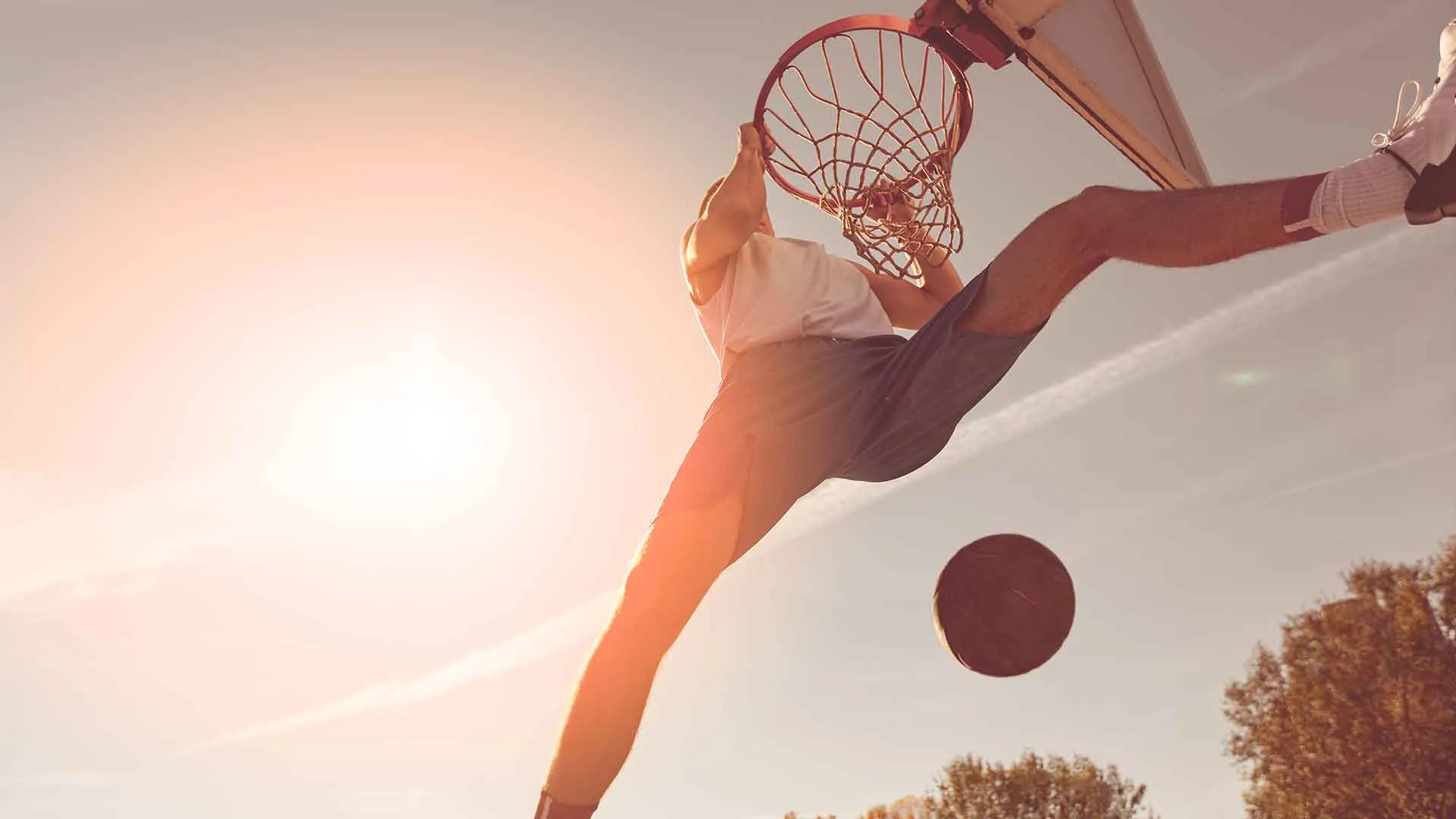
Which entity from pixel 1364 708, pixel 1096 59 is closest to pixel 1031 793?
pixel 1364 708

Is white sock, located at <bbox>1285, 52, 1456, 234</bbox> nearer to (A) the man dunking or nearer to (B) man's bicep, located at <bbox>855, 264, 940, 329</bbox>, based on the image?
(A) the man dunking

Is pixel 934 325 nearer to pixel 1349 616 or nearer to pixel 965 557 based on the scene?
pixel 965 557

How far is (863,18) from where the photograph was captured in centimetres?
498

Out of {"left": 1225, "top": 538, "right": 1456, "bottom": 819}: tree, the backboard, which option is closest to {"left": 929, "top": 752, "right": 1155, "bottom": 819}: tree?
{"left": 1225, "top": 538, "right": 1456, "bottom": 819}: tree

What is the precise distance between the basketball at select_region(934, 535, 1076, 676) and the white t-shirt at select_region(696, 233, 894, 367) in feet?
3.69

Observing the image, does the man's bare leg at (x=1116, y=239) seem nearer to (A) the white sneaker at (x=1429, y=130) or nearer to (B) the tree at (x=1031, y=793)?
(A) the white sneaker at (x=1429, y=130)

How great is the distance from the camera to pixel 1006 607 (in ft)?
12.3

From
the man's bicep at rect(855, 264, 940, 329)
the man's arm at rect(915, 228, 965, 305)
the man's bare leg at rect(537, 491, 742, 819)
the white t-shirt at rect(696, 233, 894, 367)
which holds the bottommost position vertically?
the man's bare leg at rect(537, 491, 742, 819)

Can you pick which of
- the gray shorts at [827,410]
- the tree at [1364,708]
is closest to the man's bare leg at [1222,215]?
the gray shorts at [827,410]

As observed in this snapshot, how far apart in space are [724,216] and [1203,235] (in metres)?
1.61

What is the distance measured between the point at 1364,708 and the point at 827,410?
26.1 metres

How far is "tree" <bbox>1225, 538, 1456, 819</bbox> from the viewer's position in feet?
71.3

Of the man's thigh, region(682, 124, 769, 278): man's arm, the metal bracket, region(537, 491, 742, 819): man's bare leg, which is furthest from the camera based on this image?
the metal bracket

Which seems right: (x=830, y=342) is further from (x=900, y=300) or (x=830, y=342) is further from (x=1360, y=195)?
(x=1360, y=195)
